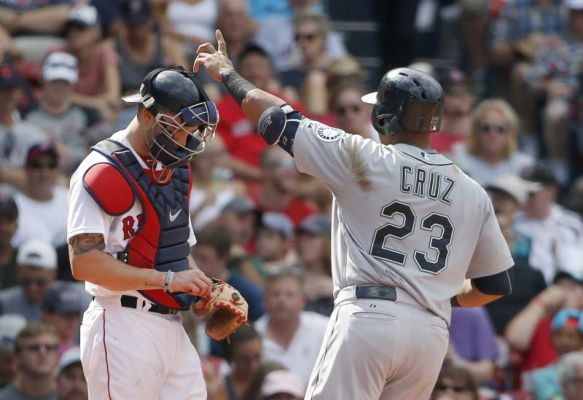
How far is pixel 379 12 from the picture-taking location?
14773 millimetres

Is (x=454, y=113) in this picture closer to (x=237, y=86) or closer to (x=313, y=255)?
(x=313, y=255)

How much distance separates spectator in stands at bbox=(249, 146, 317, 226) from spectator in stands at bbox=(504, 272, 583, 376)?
227 cm

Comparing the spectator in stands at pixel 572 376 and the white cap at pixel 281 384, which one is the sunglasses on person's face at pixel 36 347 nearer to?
the white cap at pixel 281 384

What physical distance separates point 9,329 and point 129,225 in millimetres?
3422

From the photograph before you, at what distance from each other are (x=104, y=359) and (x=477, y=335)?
428 cm

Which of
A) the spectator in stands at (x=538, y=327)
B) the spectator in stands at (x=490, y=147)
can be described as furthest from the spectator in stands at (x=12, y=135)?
the spectator in stands at (x=538, y=327)

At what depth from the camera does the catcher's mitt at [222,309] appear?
6.13 m

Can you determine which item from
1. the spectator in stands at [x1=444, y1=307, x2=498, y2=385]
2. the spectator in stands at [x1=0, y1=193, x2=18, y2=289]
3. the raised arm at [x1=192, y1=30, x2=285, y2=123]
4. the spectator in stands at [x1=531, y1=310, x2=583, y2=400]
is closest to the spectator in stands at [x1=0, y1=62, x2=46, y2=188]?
the spectator in stands at [x1=0, y1=193, x2=18, y2=289]

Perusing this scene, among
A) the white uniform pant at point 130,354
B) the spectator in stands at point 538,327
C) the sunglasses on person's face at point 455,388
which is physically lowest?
the spectator in stands at point 538,327

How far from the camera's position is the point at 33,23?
12.4 meters

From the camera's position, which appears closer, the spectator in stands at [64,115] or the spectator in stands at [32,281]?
the spectator in stands at [32,281]

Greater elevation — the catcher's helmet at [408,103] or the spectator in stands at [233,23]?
the catcher's helmet at [408,103]

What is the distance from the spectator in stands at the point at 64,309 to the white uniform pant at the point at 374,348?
11.3 feet

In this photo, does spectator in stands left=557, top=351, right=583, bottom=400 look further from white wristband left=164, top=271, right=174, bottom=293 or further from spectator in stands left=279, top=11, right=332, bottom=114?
spectator in stands left=279, top=11, right=332, bottom=114
